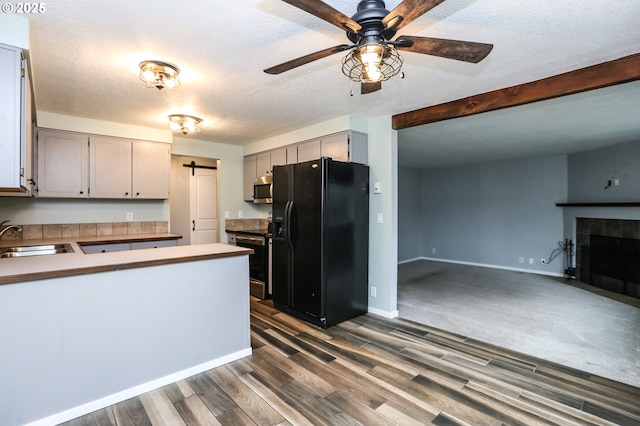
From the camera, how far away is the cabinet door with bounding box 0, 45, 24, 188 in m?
1.74

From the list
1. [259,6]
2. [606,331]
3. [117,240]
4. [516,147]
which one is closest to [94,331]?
[117,240]

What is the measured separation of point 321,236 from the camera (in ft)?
10.6

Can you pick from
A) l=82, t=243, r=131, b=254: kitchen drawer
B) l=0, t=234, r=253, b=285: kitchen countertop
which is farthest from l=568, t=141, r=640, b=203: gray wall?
l=82, t=243, r=131, b=254: kitchen drawer

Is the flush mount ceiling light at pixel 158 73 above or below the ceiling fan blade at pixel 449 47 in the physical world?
above

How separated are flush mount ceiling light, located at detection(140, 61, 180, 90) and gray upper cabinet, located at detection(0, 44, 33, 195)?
66cm

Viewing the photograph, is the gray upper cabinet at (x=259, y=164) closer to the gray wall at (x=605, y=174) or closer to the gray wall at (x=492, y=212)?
the gray wall at (x=492, y=212)

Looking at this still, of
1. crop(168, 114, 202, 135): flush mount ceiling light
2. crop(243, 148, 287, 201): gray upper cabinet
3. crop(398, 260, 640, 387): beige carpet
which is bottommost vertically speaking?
crop(398, 260, 640, 387): beige carpet

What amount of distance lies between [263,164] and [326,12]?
3665mm

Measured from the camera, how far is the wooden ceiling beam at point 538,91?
2.21 metres

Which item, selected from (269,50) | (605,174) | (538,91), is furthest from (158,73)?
(605,174)

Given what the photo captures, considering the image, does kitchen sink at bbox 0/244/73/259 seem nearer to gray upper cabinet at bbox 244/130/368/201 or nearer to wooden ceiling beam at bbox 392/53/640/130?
gray upper cabinet at bbox 244/130/368/201

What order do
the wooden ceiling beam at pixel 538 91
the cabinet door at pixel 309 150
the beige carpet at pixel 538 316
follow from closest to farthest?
the wooden ceiling beam at pixel 538 91 → the beige carpet at pixel 538 316 → the cabinet door at pixel 309 150

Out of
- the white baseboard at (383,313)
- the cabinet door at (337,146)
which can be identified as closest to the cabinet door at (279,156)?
the cabinet door at (337,146)

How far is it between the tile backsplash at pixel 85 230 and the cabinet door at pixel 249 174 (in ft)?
4.33
